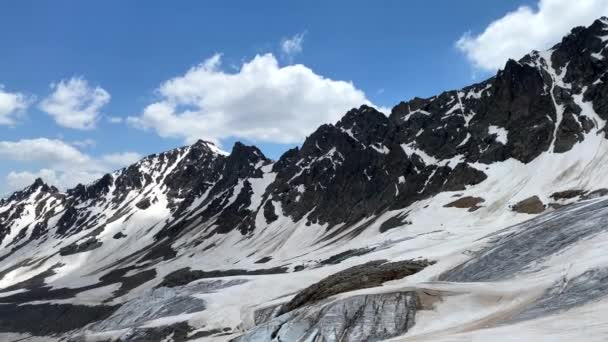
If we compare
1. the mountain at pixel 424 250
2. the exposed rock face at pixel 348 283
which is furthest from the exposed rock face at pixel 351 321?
the exposed rock face at pixel 348 283

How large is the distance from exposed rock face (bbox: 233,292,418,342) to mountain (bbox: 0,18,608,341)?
8 cm

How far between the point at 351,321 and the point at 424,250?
134 ft

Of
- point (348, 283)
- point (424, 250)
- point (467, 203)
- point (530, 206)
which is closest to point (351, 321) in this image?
point (348, 283)

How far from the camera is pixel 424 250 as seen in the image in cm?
6550

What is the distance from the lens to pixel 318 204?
184250 mm

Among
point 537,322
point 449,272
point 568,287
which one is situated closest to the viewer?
point 537,322

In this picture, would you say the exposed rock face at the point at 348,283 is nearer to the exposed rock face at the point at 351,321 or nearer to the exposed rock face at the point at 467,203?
the exposed rock face at the point at 351,321

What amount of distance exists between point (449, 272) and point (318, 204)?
145165 millimetres

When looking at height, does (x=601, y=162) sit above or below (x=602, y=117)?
below

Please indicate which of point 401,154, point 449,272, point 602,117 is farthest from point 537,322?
point 401,154

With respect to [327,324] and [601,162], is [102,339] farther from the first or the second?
[601,162]

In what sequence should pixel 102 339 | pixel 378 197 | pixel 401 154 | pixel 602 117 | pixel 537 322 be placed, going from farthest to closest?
pixel 401 154
pixel 378 197
pixel 602 117
pixel 102 339
pixel 537 322

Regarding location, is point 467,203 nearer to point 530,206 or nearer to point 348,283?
point 530,206

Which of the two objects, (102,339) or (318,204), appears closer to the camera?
(102,339)
